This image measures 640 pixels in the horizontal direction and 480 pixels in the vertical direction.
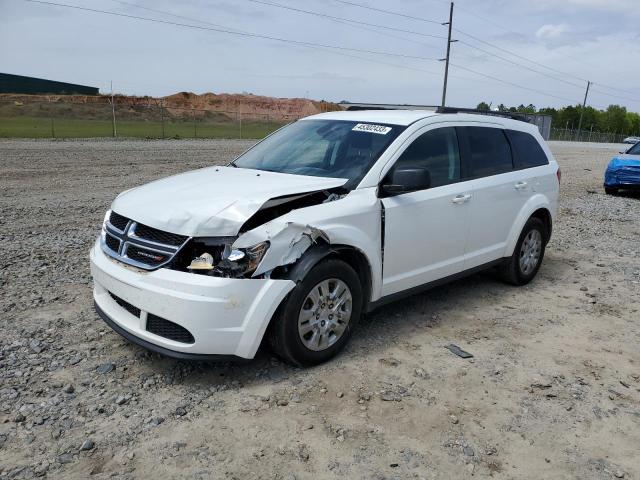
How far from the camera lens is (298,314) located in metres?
3.69

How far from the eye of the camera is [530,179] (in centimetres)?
585

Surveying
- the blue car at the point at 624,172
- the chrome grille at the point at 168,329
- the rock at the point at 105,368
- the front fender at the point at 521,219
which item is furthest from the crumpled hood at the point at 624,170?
the rock at the point at 105,368

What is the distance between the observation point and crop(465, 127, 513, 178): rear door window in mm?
5188

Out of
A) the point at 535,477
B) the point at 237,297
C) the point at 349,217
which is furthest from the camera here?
the point at 349,217

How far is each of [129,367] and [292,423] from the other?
1.32m

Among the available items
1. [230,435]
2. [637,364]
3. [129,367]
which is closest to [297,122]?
[129,367]

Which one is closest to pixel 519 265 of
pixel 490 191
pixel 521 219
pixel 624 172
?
pixel 521 219

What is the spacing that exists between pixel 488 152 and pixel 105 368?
3.89 m

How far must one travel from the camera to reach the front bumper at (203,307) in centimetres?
338

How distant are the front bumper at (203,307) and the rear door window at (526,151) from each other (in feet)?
11.0

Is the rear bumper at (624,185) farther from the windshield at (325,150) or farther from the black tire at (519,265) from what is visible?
the windshield at (325,150)

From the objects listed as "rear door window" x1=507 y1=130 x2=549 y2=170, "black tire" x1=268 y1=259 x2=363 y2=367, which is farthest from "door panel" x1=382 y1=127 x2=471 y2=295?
"rear door window" x1=507 y1=130 x2=549 y2=170

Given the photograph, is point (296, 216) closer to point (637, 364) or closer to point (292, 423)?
point (292, 423)

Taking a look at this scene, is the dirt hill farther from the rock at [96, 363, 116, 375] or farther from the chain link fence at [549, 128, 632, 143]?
the chain link fence at [549, 128, 632, 143]
